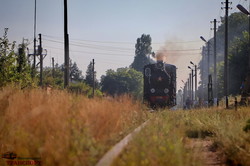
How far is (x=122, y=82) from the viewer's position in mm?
124188

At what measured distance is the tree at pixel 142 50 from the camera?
14275 centimetres

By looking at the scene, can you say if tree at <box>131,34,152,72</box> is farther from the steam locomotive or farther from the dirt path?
the dirt path

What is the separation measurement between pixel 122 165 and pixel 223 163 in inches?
145

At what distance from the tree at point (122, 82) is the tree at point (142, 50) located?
830cm

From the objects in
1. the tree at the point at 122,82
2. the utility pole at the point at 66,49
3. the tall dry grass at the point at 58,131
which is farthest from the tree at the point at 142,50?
the tall dry grass at the point at 58,131

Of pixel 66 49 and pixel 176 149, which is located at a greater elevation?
pixel 66 49

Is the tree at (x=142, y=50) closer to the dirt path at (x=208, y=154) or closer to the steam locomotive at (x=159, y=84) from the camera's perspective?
the steam locomotive at (x=159, y=84)

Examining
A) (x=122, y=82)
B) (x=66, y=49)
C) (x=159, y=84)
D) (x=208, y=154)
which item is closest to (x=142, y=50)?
(x=122, y=82)

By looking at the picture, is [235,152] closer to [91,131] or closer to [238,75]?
[91,131]

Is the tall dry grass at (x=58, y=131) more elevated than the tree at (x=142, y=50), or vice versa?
the tree at (x=142, y=50)

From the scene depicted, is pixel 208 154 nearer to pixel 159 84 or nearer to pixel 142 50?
pixel 159 84

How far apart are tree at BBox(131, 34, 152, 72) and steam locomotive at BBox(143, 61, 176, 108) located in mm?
110540

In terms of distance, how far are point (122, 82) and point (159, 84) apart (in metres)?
93.1

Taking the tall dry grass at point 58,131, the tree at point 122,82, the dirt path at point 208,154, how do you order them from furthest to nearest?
the tree at point 122,82, the dirt path at point 208,154, the tall dry grass at point 58,131
